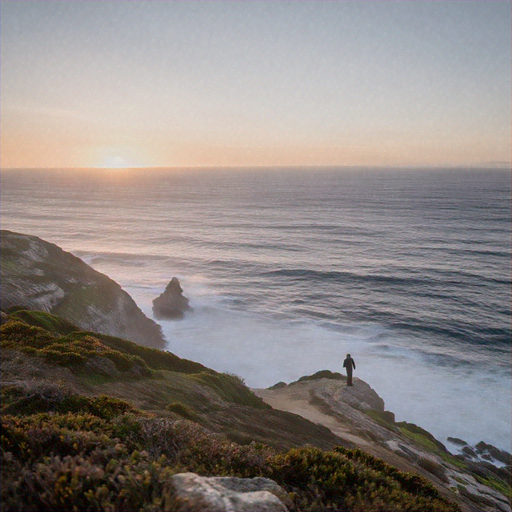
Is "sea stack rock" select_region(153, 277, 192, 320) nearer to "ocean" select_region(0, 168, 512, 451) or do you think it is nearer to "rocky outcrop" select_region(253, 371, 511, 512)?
"ocean" select_region(0, 168, 512, 451)

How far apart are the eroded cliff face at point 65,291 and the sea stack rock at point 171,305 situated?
638cm

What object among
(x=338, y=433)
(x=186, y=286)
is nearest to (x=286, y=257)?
(x=186, y=286)

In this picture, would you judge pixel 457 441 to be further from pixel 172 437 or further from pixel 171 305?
pixel 171 305

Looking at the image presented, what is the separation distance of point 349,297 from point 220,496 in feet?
175

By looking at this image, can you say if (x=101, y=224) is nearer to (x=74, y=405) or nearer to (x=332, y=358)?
(x=332, y=358)

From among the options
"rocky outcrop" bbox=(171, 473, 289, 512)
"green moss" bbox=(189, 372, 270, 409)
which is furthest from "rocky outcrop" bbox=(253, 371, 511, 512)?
"rocky outcrop" bbox=(171, 473, 289, 512)

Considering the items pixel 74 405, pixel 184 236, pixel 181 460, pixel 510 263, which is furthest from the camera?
pixel 184 236

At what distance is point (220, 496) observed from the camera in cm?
519

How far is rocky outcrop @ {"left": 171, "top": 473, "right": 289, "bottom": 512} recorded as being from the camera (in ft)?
16.2

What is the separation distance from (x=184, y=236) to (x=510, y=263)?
230 ft

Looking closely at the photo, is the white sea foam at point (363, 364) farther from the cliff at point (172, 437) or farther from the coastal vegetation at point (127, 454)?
the coastal vegetation at point (127, 454)

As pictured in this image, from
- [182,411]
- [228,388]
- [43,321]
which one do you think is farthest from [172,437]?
[43,321]

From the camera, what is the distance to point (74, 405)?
9438 millimetres

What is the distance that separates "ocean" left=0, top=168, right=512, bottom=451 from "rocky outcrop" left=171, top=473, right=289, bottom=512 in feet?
93.8
